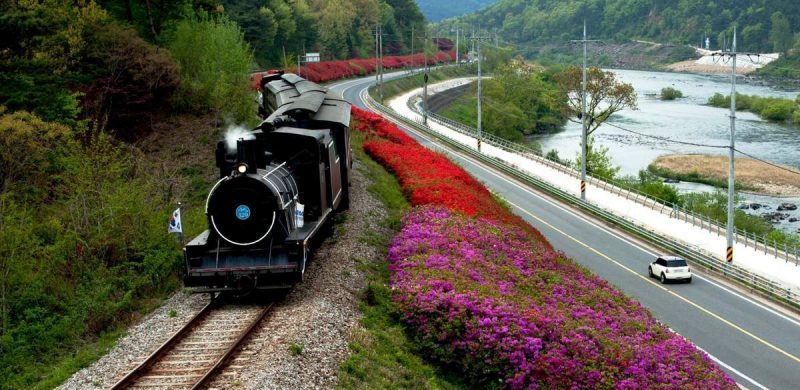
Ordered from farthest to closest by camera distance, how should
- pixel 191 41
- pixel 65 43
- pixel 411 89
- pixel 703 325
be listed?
pixel 411 89
pixel 191 41
pixel 65 43
pixel 703 325

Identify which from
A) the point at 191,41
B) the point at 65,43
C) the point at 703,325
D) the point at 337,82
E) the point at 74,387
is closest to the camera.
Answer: the point at 74,387

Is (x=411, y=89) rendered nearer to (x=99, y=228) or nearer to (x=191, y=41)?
(x=191, y=41)

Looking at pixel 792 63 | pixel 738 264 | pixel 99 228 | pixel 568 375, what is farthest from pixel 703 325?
pixel 792 63

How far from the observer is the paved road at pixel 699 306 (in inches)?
957

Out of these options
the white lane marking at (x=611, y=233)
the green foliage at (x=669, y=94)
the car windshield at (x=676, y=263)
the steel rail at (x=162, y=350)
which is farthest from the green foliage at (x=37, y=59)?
the green foliage at (x=669, y=94)

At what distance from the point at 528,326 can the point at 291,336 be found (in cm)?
605

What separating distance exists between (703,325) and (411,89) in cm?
9083

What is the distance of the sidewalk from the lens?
111ft

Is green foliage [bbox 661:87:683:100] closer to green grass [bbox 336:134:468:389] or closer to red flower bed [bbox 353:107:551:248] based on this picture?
red flower bed [bbox 353:107:551:248]

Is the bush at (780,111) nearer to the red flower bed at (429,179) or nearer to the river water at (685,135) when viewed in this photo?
the river water at (685,135)

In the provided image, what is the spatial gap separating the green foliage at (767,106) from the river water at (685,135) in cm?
144

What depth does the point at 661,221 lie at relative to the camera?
42438 millimetres

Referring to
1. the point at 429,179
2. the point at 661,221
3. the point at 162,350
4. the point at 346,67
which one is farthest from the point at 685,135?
the point at 162,350

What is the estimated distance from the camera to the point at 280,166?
19.3m
